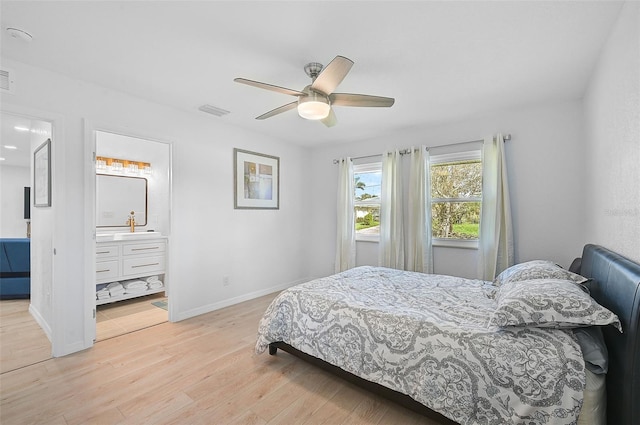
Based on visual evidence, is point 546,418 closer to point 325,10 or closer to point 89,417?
point 325,10

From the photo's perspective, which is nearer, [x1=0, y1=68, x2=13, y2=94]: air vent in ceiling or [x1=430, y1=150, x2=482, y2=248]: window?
[x1=0, y1=68, x2=13, y2=94]: air vent in ceiling

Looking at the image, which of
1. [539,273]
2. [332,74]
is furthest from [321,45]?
[539,273]

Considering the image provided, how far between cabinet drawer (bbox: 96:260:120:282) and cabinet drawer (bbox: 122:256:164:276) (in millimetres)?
98

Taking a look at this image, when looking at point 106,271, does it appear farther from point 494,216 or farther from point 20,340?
point 494,216

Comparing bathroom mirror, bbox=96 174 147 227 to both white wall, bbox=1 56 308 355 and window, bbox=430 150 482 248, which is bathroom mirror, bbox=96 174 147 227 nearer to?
white wall, bbox=1 56 308 355

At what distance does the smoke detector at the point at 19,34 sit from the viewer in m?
1.85

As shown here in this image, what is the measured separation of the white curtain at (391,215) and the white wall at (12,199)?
308 inches

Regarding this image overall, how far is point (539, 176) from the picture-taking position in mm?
3107

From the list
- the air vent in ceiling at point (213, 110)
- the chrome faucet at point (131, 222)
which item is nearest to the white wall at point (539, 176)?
the air vent in ceiling at point (213, 110)

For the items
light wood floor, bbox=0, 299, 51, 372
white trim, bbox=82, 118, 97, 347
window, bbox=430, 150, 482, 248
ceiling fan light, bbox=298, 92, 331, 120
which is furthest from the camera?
window, bbox=430, 150, 482, 248

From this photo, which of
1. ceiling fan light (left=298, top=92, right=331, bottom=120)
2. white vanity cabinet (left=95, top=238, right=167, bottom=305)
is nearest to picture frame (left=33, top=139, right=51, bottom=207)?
white vanity cabinet (left=95, top=238, right=167, bottom=305)

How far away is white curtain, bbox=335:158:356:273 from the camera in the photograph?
4477 mm

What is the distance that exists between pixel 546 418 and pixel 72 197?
372 cm

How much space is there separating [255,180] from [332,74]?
2595 mm
